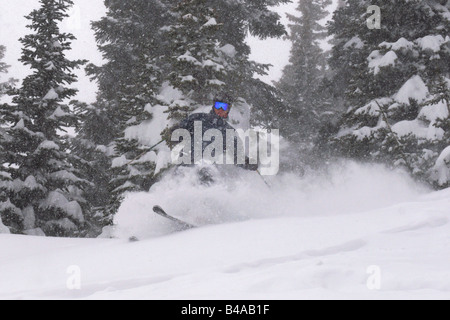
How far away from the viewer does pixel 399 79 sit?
1251cm

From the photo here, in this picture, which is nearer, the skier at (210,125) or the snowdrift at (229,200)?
the snowdrift at (229,200)

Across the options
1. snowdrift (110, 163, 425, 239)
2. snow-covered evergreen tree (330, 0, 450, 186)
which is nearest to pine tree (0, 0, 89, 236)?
snowdrift (110, 163, 425, 239)

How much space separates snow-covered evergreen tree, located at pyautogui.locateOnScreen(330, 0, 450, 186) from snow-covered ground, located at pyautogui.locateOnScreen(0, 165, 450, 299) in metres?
3.21

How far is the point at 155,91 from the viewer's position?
13.1m

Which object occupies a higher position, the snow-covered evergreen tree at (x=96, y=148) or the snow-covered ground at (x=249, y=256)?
the snow-covered evergreen tree at (x=96, y=148)

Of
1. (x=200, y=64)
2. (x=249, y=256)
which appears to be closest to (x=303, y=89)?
(x=200, y=64)

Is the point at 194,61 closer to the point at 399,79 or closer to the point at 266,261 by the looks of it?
the point at 399,79

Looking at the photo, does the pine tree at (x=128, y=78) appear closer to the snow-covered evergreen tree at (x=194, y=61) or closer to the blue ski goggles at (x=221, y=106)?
the snow-covered evergreen tree at (x=194, y=61)

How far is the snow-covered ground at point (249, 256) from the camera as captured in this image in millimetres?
3973

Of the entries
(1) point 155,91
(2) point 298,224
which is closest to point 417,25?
(1) point 155,91

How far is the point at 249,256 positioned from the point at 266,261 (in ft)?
0.92

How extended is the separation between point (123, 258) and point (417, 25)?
1139cm

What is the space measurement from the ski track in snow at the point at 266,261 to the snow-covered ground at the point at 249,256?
0.04 ft

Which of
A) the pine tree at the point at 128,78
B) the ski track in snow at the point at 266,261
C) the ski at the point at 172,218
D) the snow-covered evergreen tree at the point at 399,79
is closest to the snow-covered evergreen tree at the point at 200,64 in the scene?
the pine tree at the point at 128,78
